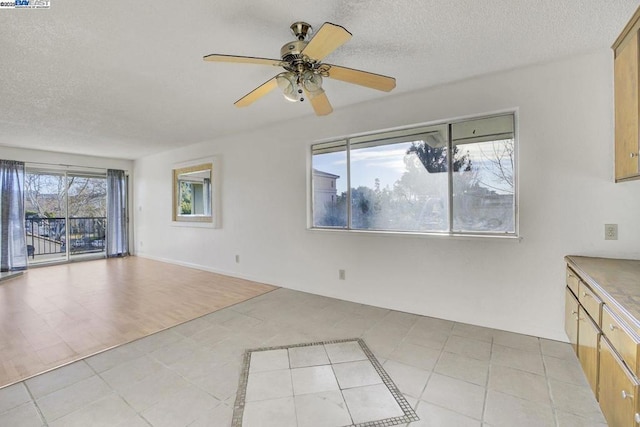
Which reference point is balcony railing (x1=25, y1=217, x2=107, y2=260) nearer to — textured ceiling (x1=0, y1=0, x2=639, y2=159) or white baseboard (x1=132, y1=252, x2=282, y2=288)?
white baseboard (x1=132, y1=252, x2=282, y2=288)

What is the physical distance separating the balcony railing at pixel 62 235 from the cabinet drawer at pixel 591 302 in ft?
28.1

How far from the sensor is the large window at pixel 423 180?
2822mm

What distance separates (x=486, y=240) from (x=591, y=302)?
1.11 metres

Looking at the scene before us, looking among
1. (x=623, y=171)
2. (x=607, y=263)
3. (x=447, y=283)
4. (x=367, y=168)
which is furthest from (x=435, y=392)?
(x=367, y=168)

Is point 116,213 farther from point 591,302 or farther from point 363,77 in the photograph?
point 591,302

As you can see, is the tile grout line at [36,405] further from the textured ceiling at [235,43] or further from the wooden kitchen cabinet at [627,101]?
the wooden kitchen cabinet at [627,101]

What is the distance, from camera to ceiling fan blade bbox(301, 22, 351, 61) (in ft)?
4.90

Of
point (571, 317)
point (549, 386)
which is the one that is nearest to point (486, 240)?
point (571, 317)

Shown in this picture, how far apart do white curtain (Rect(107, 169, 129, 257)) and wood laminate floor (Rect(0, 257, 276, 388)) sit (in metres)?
1.20

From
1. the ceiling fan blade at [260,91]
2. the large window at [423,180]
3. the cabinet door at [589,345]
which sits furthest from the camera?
the large window at [423,180]

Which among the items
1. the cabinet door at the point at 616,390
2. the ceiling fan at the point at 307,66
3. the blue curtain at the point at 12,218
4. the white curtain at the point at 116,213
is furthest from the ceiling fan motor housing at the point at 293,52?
the white curtain at the point at 116,213

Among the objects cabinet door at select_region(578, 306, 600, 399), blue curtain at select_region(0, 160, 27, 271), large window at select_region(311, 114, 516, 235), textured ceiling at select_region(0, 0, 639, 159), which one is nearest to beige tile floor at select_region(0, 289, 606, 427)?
cabinet door at select_region(578, 306, 600, 399)

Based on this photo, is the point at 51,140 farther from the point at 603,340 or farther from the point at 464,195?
the point at 603,340

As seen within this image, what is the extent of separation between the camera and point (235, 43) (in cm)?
216
